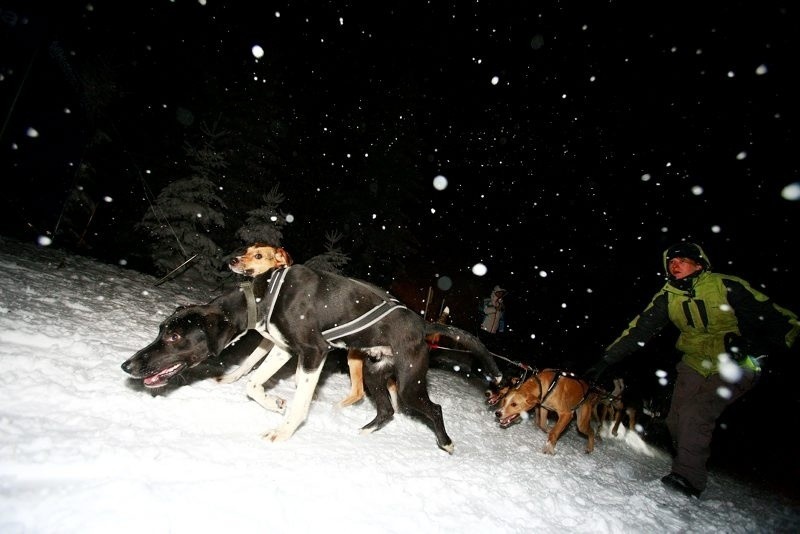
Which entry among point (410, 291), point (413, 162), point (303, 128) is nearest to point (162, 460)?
point (413, 162)

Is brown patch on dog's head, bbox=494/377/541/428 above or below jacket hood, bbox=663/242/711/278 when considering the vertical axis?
below

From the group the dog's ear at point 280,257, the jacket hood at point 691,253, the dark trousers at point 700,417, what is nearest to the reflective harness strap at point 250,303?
the dog's ear at point 280,257

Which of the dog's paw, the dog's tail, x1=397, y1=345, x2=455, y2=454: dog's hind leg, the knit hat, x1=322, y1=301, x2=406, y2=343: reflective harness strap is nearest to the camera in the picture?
the dog's paw

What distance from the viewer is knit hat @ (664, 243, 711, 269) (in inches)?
166

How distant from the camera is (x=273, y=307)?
137 inches

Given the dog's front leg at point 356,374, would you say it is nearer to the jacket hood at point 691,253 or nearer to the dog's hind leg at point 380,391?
the dog's hind leg at point 380,391

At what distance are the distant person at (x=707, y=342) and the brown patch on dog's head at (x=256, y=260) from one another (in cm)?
494

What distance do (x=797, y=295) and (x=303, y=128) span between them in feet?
76.6

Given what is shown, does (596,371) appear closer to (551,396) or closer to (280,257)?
(551,396)

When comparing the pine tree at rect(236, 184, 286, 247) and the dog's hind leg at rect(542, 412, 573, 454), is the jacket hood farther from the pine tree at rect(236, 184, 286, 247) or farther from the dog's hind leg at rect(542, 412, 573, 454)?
the pine tree at rect(236, 184, 286, 247)

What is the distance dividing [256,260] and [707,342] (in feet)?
18.1

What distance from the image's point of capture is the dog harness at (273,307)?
137 inches

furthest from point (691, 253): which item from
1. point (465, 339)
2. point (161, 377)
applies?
point (161, 377)

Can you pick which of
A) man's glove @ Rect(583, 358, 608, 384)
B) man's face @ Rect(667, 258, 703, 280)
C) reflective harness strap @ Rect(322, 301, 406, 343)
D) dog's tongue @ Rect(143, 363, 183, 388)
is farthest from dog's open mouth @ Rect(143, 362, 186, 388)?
man's face @ Rect(667, 258, 703, 280)
